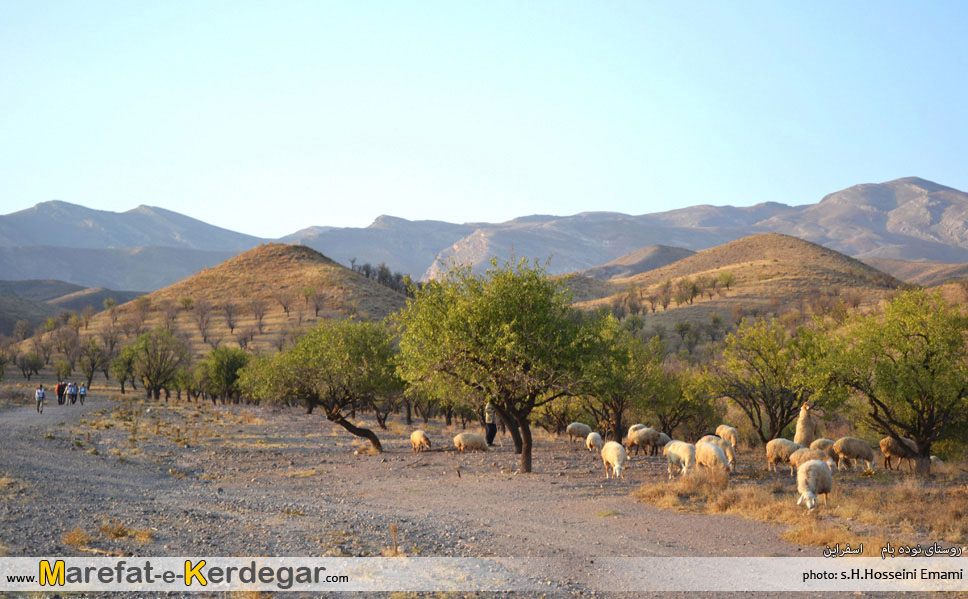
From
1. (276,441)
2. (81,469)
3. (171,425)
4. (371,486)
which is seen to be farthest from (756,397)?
(171,425)

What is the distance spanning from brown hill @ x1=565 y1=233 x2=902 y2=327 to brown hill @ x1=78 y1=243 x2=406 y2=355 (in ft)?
138

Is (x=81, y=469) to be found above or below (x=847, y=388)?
below

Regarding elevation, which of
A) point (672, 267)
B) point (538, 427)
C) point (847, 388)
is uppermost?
point (672, 267)

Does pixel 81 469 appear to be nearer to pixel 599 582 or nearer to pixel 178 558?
pixel 178 558

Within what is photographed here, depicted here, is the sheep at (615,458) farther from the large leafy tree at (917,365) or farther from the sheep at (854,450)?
the sheep at (854,450)

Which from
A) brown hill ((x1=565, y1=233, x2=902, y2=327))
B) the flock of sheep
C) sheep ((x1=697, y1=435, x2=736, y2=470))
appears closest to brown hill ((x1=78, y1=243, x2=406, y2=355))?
brown hill ((x1=565, y1=233, x2=902, y2=327))

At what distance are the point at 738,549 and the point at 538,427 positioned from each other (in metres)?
40.2

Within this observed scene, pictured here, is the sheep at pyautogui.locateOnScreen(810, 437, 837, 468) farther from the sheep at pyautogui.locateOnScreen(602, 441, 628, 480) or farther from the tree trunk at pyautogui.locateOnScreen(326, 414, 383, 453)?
the tree trunk at pyautogui.locateOnScreen(326, 414, 383, 453)

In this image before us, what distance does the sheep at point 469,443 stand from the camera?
2789cm

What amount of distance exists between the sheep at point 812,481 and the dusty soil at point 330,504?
1155 mm

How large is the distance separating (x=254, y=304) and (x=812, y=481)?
101 metres

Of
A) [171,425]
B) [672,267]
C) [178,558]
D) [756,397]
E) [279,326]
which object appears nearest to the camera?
[178,558]

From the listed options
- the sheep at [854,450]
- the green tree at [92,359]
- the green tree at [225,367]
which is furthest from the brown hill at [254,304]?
the sheep at [854,450]

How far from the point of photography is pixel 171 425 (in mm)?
38969
